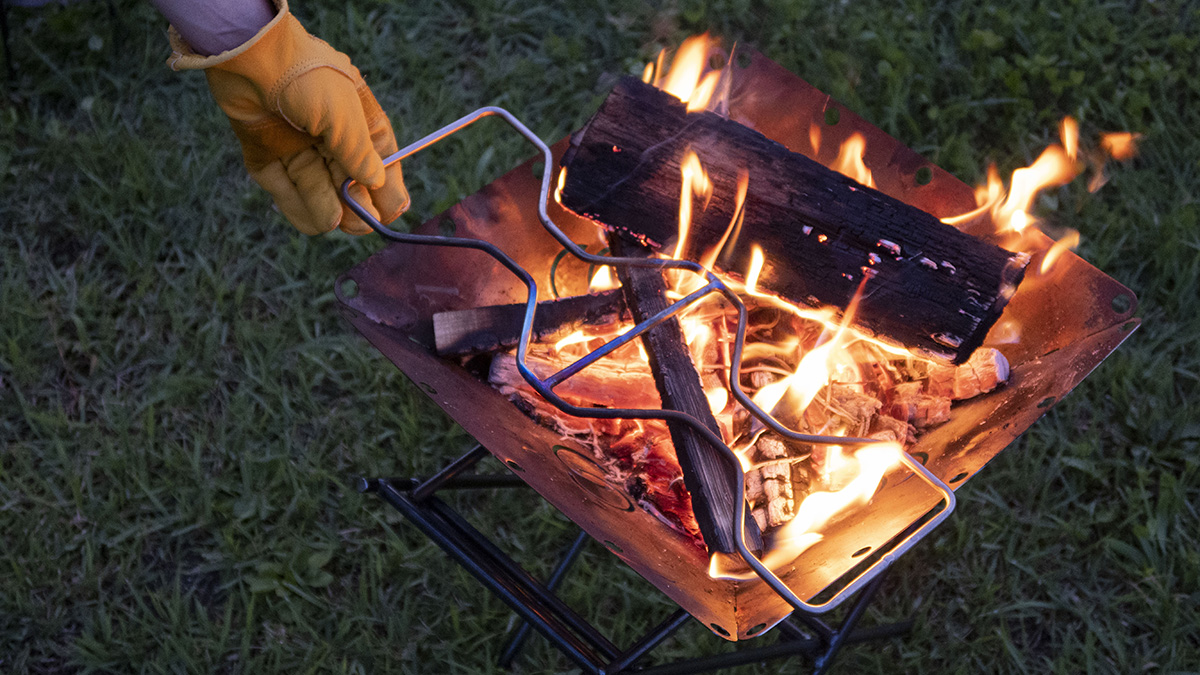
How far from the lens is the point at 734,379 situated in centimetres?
146

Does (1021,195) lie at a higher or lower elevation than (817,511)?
higher

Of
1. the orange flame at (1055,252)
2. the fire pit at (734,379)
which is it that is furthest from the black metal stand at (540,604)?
the orange flame at (1055,252)

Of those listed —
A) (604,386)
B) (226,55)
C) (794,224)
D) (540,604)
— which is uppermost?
(226,55)

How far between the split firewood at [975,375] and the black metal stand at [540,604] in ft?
1.76

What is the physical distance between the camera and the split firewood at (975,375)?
1.64 m

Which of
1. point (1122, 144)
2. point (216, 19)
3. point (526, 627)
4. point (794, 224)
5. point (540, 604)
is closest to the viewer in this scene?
point (216, 19)

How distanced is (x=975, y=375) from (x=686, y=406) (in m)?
0.55

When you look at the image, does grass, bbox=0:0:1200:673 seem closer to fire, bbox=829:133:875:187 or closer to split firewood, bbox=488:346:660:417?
split firewood, bbox=488:346:660:417

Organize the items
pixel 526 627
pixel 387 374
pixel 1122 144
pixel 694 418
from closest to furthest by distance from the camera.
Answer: pixel 694 418
pixel 526 627
pixel 387 374
pixel 1122 144

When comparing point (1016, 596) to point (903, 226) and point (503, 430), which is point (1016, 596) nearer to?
point (903, 226)

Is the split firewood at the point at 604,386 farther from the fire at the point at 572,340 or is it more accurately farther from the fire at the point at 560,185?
the fire at the point at 560,185

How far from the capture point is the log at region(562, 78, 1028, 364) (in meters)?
1.56

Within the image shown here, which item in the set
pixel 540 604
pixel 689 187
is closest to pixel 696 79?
pixel 689 187

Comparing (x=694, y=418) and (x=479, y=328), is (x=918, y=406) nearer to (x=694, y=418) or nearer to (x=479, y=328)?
(x=694, y=418)
